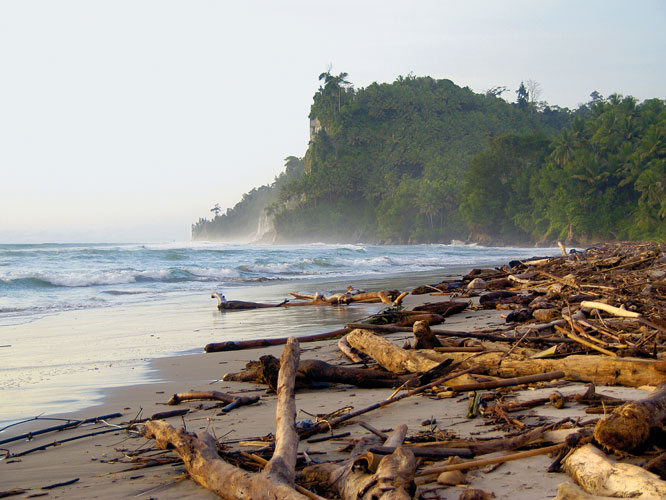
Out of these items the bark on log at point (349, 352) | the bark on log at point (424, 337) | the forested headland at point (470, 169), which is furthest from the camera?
the forested headland at point (470, 169)

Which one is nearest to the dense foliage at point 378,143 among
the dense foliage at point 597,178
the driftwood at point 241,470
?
the dense foliage at point 597,178

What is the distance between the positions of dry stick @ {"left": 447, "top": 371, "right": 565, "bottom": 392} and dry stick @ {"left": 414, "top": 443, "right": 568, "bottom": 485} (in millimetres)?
969

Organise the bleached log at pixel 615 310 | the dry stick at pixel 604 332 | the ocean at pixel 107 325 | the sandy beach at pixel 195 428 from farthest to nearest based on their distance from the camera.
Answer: the ocean at pixel 107 325
the bleached log at pixel 615 310
the dry stick at pixel 604 332
the sandy beach at pixel 195 428

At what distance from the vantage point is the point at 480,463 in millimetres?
2025

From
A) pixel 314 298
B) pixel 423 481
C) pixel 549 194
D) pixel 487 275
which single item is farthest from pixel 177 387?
pixel 549 194

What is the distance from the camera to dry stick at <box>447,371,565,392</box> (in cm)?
309

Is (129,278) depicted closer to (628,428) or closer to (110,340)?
(110,340)

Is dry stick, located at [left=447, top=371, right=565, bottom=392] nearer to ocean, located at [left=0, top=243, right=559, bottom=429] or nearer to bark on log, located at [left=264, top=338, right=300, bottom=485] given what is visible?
bark on log, located at [left=264, top=338, right=300, bottom=485]

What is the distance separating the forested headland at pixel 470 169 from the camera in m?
54.8

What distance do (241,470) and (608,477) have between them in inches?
46.6

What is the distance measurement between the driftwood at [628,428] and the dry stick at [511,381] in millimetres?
Result: 1132

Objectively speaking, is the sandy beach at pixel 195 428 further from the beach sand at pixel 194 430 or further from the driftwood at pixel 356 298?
the driftwood at pixel 356 298

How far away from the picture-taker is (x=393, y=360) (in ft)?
13.1

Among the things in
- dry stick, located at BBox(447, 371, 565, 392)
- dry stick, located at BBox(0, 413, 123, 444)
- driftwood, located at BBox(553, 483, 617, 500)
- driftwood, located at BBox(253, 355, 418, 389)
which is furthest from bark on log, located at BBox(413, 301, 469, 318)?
driftwood, located at BBox(553, 483, 617, 500)
